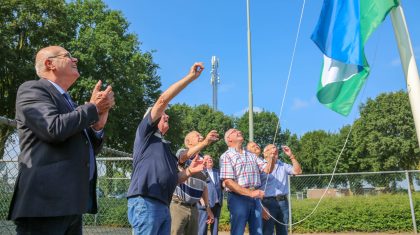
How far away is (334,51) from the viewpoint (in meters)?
4.82

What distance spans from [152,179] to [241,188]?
84.5 inches

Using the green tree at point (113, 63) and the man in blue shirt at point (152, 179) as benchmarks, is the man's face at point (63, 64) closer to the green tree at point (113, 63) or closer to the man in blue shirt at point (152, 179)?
the man in blue shirt at point (152, 179)

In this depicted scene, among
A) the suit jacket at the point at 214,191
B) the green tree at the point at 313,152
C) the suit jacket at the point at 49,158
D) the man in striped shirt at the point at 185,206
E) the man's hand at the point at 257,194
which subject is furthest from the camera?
the green tree at the point at 313,152

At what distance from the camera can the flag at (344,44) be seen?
460cm

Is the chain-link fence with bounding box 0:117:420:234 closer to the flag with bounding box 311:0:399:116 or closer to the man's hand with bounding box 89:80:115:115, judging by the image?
the flag with bounding box 311:0:399:116

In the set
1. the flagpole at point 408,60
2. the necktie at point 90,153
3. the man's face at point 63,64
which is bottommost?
the necktie at point 90,153

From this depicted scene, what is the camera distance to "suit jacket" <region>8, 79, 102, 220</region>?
2271mm

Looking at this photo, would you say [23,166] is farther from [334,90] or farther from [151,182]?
[334,90]

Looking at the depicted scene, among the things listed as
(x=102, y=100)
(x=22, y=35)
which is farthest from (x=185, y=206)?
(x=22, y=35)

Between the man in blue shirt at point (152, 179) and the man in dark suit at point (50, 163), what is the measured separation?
113 centimetres

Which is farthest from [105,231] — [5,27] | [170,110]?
[170,110]

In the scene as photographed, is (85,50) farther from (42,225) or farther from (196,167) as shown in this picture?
(42,225)

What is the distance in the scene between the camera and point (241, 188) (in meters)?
5.64

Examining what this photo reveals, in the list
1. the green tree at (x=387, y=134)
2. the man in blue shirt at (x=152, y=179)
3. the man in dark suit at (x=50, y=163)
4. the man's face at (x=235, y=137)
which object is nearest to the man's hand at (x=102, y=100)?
the man in dark suit at (x=50, y=163)
